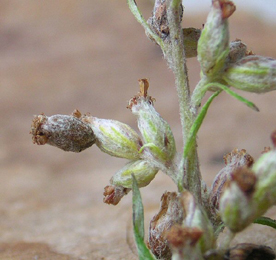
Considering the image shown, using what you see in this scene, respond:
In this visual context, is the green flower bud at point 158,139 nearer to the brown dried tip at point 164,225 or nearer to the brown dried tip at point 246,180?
the brown dried tip at point 164,225

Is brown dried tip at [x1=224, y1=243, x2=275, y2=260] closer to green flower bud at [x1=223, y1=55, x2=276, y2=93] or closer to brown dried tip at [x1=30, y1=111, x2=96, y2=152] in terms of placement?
green flower bud at [x1=223, y1=55, x2=276, y2=93]

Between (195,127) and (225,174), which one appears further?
(225,174)

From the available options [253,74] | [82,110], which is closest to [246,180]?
[253,74]

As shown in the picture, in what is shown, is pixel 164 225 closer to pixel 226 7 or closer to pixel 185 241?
pixel 185 241

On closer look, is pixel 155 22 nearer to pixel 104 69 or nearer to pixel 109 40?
pixel 104 69

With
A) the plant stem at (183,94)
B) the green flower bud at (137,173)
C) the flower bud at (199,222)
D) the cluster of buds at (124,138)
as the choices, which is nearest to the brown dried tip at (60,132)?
the cluster of buds at (124,138)

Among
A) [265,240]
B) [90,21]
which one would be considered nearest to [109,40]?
[90,21]

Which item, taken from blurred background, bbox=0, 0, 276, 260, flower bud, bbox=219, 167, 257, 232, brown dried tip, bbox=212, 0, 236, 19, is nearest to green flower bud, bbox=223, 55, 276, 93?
brown dried tip, bbox=212, 0, 236, 19
